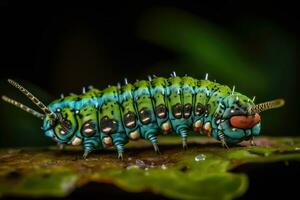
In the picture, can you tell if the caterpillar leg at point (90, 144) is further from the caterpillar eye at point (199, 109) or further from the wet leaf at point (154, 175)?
the caterpillar eye at point (199, 109)

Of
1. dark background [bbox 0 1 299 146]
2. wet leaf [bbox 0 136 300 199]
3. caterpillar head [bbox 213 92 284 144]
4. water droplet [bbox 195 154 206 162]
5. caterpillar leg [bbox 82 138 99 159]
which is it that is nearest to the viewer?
wet leaf [bbox 0 136 300 199]

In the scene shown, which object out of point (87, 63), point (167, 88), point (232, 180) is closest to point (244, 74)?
point (167, 88)

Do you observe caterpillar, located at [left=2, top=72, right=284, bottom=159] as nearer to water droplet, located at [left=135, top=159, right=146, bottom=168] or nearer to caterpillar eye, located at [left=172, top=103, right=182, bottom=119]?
caterpillar eye, located at [left=172, top=103, right=182, bottom=119]

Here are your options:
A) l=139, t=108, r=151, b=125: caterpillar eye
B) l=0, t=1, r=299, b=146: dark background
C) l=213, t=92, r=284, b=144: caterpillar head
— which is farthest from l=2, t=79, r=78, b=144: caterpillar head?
l=0, t=1, r=299, b=146: dark background

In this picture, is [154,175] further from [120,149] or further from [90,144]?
[90,144]

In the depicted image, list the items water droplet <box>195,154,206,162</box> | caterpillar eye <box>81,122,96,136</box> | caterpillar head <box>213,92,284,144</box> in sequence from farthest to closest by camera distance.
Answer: caterpillar eye <box>81,122,96,136</box> → caterpillar head <box>213,92,284,144</box> → water droplet <box>195,154,206,162</box>

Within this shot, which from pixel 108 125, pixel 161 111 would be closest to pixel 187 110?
pixel 161 111

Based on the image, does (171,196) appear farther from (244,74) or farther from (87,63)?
(87,63)

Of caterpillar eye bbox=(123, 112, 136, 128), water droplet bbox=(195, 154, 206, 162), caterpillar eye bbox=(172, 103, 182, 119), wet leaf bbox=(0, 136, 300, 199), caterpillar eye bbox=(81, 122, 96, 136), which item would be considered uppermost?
caterpillar eye bbox=(172, 103, 182, 119)
